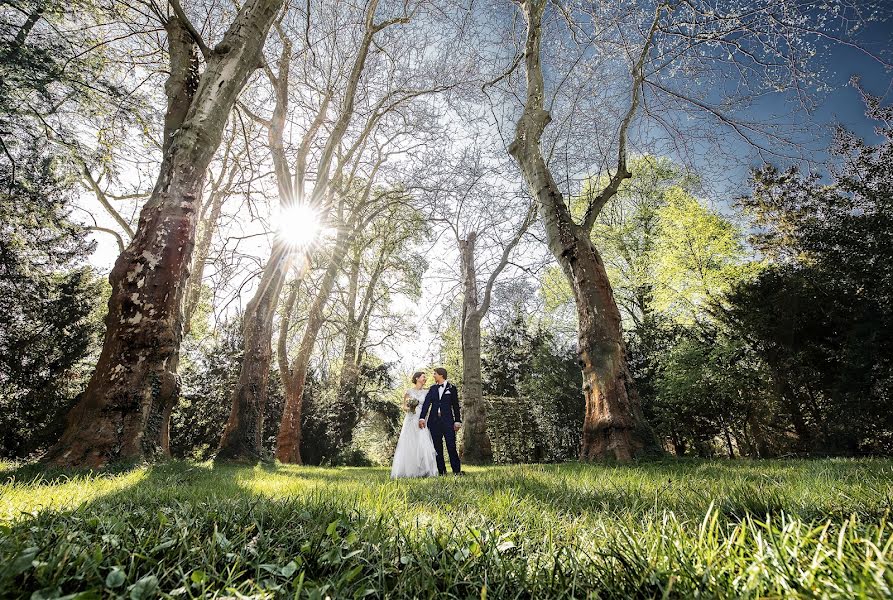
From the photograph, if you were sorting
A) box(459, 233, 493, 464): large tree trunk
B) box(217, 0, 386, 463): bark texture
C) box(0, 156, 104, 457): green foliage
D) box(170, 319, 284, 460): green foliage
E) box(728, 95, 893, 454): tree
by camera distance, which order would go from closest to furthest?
box(728, 95, 893, 454): tree
box(217, 0, 386, 463): bark texture
box(0, 156, 104, 457): green foliage
box(459, 233, 493, 464): large tree trunk
box(170, 319, 284, 460): green foliage

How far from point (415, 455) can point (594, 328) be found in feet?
13.4

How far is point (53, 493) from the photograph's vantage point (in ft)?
9.02

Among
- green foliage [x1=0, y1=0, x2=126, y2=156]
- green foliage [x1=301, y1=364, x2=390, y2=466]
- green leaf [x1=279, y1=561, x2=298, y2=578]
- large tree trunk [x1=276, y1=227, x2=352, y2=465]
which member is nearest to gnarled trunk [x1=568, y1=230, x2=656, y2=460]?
green leaf [x1=279, y1=561, x2=298, y2=578]

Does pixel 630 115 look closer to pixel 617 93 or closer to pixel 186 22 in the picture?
pixel 617 93

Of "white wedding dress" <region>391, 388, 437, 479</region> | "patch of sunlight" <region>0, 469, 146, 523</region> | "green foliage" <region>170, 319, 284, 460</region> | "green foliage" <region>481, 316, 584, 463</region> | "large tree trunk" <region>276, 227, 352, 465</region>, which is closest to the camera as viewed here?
"patch of sunlight" <region>0, 469, 146, 523</region>

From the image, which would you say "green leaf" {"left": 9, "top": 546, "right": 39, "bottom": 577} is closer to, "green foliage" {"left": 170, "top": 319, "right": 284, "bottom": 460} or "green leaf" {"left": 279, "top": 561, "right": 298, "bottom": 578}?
"green leaf" {"left": 279, "top": 561, "right": 298, "bottom": 578}

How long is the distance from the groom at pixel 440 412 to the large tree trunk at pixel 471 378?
4.41 metres

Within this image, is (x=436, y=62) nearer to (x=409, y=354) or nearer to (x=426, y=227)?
(x=426, y=227)

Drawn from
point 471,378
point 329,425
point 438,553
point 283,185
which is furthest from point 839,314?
point 329,425

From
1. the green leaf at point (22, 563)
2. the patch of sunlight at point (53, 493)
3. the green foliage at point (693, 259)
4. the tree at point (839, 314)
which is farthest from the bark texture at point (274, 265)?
the green foliage at point (693, 259)

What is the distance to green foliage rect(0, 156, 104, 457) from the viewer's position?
10.0 metres

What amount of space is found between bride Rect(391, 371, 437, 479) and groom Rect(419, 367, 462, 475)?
0.54 ft

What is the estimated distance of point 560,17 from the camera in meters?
9.20

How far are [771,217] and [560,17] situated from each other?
40.5ft
